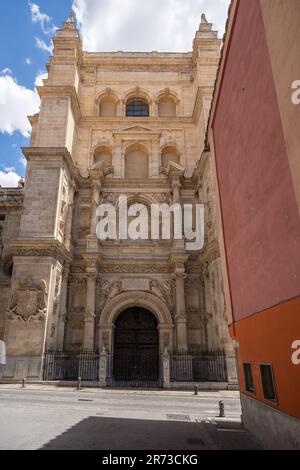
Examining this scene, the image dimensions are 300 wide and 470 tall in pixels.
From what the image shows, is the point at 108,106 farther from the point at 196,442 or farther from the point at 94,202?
the point at 196,442

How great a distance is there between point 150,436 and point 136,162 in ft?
67.9

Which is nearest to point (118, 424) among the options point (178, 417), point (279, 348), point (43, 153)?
point (178, 417)

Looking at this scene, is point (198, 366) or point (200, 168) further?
point (200, 168)

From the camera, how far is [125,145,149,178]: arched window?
24234mm

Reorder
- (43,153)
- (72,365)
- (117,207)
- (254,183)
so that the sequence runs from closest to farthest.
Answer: (254,183) < (72,365) < (43,153) < (117,207)

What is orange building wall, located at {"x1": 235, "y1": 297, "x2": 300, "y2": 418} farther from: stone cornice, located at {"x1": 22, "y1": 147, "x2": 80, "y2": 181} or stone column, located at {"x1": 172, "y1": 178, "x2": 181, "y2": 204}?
stone cornice, located at {"x1": 22, "y1": 147, "x2": 80, "y2": 181}

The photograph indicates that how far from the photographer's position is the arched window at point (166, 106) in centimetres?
2659

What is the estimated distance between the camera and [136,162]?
24766mm

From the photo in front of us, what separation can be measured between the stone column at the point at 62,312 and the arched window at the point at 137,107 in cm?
1414

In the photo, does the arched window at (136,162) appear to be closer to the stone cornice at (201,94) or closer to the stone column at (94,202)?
the stone column at (94,202)

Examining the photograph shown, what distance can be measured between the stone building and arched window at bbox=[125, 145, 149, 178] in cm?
8

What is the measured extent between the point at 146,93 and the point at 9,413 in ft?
80.9

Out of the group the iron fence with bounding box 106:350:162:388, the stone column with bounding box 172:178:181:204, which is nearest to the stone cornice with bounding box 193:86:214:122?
the stone column with bounding box 172:178:181:204
